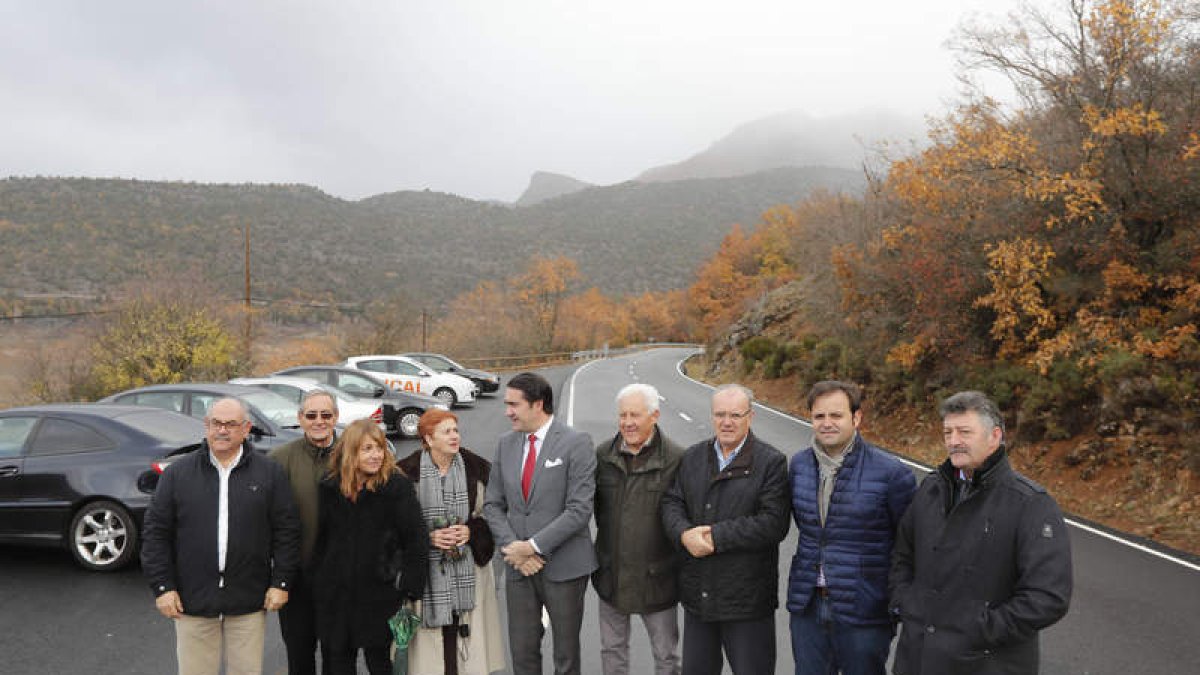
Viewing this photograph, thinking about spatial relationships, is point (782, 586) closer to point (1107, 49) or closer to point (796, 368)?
point (1107, 49)

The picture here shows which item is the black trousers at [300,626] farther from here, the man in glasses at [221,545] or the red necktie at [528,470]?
the red necktie at [528,470]

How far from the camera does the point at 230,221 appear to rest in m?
67.6

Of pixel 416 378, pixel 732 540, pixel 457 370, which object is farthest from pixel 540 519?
pixel 457 370

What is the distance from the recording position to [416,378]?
2247 cm

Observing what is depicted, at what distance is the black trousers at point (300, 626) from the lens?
4172 millimetres

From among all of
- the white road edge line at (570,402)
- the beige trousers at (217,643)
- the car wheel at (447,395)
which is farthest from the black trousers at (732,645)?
the car wheel at (447,395)

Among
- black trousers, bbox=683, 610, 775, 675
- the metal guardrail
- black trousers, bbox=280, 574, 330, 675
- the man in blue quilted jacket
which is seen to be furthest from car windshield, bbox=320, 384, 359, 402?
the metal guardrail

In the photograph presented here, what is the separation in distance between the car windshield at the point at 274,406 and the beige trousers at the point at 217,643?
26.2 feet

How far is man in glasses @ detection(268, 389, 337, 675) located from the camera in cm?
418

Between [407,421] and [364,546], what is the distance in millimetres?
13426

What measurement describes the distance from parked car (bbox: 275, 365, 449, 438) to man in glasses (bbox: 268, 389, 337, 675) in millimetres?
12531

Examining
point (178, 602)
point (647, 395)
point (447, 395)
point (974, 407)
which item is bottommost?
point (447, 395)

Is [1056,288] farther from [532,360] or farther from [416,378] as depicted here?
[532,360]

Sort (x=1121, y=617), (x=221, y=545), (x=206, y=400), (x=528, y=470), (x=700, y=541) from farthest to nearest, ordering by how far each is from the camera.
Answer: (x=206, y=400)
(x=1121, y=617)
(x=528, y=470)
(x=221, y=545)
(x=700, y=541)
